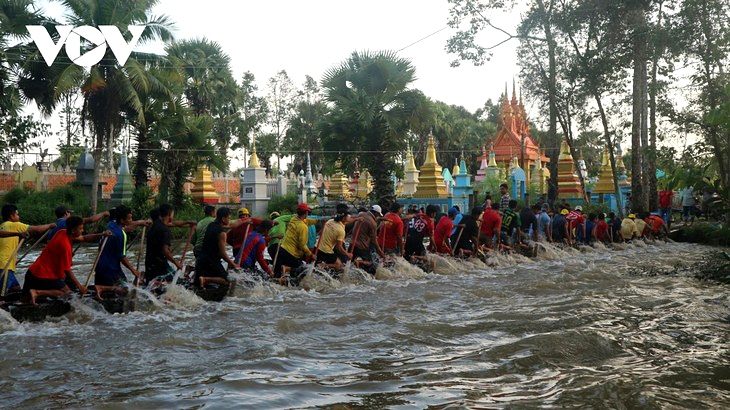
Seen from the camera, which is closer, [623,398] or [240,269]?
[623,398]

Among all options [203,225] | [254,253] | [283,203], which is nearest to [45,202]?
[283,203]

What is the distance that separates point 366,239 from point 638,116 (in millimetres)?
13405

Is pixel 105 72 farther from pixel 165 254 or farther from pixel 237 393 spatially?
pixel 237 393

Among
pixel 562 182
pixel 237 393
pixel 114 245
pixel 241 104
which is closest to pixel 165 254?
pixel 114 245

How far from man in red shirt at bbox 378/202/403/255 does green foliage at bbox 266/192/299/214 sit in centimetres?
1686

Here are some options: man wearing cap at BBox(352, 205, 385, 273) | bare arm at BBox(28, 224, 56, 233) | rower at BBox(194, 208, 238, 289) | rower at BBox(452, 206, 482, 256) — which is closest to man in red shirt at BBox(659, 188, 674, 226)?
rower at BBox(452, 206, 482, 256)

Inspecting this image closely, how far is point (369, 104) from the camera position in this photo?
75.7 ft

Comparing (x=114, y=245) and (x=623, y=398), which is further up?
(x=114, y=245)

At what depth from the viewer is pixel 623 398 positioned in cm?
514

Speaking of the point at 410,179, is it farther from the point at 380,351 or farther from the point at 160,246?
the point at 380,351

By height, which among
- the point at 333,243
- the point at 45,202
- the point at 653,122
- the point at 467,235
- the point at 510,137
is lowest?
the point at 467,235

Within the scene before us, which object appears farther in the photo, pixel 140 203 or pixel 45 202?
pixel 45 202

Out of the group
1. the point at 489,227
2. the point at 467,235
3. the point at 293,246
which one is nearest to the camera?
the point at 293,246

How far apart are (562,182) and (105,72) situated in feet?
68.1
